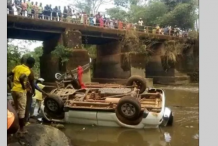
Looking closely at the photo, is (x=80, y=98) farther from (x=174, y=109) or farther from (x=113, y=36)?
(x=113, y=36)

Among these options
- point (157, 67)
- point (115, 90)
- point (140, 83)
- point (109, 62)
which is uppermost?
point (109, 62)

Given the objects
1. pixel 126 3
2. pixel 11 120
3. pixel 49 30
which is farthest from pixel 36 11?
pixel 126 3

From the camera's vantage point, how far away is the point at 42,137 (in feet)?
9.86

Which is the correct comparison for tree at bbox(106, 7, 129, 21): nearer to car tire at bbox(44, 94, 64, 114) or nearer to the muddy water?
car tire at bbox(44, 94, 64, 114)

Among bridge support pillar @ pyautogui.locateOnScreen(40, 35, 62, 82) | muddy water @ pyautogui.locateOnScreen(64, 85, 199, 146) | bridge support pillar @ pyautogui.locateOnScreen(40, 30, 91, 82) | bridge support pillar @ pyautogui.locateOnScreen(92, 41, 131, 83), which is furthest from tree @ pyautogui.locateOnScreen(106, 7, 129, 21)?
muddy water @ pyautogui.locateOnScreen(64, 85, 199, 146)

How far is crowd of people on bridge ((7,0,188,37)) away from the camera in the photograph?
17.5 ft

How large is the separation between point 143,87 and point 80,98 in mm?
1530

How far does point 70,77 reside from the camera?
6.16 meters

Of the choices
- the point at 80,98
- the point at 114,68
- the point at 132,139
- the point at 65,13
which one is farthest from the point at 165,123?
the point at 114,68

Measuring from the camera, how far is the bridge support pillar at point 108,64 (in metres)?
12.7

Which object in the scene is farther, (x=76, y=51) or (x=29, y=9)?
(x=76, y=51)

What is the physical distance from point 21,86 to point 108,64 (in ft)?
33.4

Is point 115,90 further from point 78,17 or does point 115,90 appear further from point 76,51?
point 78,17

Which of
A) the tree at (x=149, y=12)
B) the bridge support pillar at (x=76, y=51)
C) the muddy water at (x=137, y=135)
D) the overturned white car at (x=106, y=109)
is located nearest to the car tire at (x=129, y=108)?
the overturned white car at (x=106, y=109)
